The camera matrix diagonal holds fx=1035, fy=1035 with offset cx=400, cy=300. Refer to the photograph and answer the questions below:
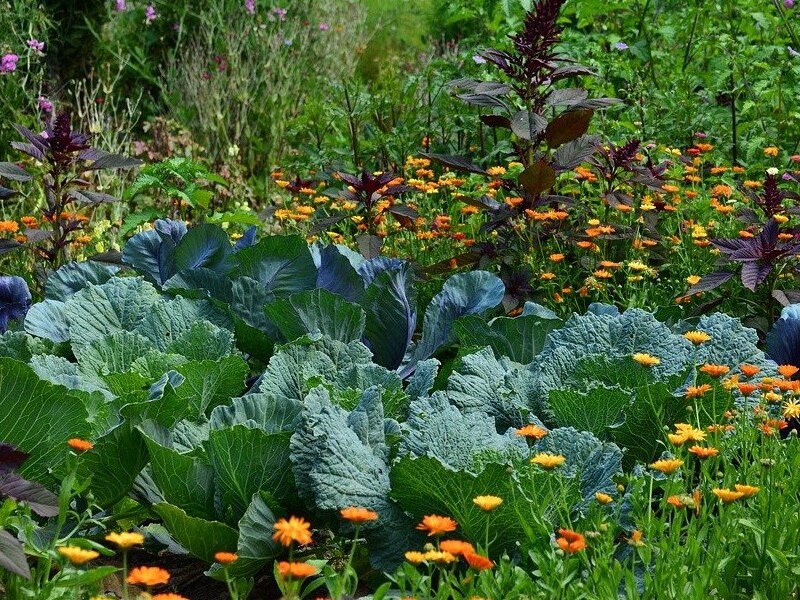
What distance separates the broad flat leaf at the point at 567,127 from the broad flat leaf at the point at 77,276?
1436 mm

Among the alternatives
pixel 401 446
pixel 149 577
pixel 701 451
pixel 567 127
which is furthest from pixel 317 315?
pixel 149 577

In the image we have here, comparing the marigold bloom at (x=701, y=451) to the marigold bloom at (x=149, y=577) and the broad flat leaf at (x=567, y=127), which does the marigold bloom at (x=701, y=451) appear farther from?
the broad flat leaf at (x=567, y=127)

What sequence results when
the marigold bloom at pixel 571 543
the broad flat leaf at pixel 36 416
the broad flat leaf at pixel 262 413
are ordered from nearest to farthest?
the marigold bloom at pixel 571 543, the broad flat leaf at pixel 36 416, the broad flat leaf at pixel 262 413

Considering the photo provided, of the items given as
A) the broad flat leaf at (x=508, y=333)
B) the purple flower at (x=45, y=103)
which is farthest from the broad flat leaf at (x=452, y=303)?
the purple flower at (x=45, y=103)

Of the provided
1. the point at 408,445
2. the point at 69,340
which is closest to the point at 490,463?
the point at 408,445

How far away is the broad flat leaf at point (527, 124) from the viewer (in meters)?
3.24

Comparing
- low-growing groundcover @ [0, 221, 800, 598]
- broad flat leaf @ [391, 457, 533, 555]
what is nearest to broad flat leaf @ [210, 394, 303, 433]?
low-growing groundcover @ [0, 221, 800, 598]

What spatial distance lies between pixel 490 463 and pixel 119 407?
0.85 meters

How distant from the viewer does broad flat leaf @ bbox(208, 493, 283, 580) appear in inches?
77.7

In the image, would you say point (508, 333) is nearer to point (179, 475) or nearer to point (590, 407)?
point (590, 407)

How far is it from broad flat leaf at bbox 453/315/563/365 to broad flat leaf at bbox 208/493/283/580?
87cm

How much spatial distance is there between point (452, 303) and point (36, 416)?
1202 millimetres

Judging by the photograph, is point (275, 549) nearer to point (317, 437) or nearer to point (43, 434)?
point (317, 437)

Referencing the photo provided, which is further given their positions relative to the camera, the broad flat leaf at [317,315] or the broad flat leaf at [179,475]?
the broad flat leaf at [317,315]
